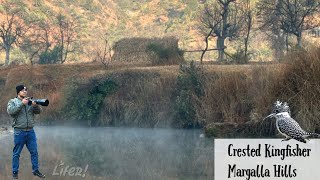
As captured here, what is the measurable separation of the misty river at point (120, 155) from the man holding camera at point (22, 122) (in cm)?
46

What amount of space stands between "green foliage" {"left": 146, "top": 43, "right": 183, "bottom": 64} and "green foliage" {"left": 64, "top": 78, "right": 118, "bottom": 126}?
21.3ft

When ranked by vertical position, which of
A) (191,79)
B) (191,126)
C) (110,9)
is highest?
(110,9)

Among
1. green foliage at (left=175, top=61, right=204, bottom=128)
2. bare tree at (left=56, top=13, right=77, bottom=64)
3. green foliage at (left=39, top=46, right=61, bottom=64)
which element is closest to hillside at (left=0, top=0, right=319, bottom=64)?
bare tree at (left=56, top=13, right=77, bottom=64)

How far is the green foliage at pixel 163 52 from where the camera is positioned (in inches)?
1432

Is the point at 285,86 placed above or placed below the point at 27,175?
above

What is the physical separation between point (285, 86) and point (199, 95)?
7769 mm

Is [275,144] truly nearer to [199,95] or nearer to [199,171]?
[199,171]

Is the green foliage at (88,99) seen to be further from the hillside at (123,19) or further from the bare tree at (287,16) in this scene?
the hillside at (123,19)

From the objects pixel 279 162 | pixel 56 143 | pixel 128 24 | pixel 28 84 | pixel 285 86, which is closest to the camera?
pixel 279 162

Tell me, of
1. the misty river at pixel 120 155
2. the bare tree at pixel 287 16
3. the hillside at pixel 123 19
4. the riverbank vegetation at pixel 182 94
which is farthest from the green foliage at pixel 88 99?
the hillside at pixel 123 19

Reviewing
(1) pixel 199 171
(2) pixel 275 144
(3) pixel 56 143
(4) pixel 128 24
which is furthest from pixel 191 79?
(4) pixel 128 24

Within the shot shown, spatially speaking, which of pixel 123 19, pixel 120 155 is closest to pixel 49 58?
pixel 120 155

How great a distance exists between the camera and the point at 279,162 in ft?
37.5

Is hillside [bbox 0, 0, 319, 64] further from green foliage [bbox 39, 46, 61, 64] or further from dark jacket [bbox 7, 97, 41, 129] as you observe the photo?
dark jacket [bbox 7, 97, 41, 129]
